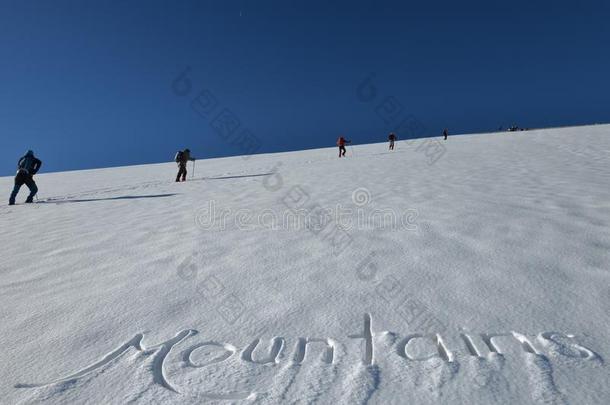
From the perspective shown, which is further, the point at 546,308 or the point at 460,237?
the point at 460,237

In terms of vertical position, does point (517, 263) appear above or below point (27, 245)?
below

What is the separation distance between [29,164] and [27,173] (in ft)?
1.22

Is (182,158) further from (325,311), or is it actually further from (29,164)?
(325,311)

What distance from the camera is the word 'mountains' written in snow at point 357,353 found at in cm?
187

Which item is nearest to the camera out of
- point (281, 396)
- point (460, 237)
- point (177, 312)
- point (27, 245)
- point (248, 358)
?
point (281, 396)

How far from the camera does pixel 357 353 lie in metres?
1.97

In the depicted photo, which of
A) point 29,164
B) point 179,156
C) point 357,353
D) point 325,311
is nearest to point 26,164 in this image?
point 29,164

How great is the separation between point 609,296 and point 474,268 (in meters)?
0.93

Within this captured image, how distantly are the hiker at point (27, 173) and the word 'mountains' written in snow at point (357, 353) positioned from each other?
11612mm

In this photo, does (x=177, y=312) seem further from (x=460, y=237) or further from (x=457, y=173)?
(x=457, y=173)

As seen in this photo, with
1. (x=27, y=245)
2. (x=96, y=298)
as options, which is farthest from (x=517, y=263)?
(x=27, y=245)

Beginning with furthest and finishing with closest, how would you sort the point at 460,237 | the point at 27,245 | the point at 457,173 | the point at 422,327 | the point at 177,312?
1. the point at 457,173
2. the point at 27,245
3. the point at 460,237
4. the point at 177,312
5. the point at 422,327

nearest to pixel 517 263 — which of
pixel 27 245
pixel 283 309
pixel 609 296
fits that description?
pixel 609 296

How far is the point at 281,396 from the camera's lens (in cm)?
166
